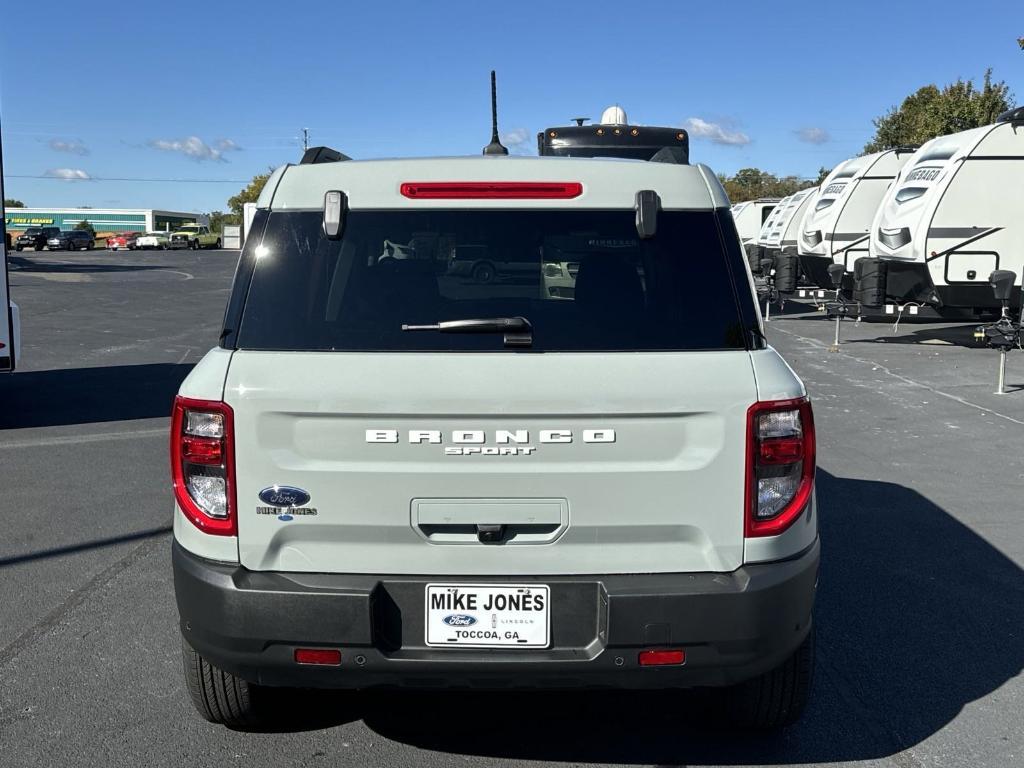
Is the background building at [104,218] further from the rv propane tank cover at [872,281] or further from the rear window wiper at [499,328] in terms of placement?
the rear window wiper at [499,328]

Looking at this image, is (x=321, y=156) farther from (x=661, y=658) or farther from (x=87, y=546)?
(x=87, y=546)

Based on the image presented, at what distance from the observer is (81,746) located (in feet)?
12.4

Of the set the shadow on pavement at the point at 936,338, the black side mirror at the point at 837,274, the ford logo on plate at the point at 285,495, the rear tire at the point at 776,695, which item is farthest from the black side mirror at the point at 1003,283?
the ford logo on plate at the point at 285,495

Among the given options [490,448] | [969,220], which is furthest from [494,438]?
[969,220]

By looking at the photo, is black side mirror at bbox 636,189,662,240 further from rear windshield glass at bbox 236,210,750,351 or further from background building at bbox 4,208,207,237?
background building at bbox 4,208,207,237

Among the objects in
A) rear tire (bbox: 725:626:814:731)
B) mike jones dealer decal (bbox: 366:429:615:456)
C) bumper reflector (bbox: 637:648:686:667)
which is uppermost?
mike jones dealer decal (bbox: 366:429:615:456)

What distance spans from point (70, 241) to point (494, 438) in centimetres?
7459

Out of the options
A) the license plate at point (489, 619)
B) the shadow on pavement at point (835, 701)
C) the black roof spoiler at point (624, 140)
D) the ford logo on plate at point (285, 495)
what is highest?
the black roof spoiler at point (624, 140)

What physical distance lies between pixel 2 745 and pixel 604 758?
2.08 meters

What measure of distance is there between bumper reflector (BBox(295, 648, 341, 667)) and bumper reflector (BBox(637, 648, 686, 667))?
34.9 inches

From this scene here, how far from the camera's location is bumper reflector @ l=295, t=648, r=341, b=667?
10.5 ft

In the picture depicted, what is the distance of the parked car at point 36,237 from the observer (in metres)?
69.2

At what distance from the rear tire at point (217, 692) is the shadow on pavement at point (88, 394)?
721cm

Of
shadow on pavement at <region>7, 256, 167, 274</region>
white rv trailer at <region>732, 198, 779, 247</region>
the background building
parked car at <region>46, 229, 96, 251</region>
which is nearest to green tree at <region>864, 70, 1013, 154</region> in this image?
white rv trailer at <region>732, 198, 779, 247</region>
